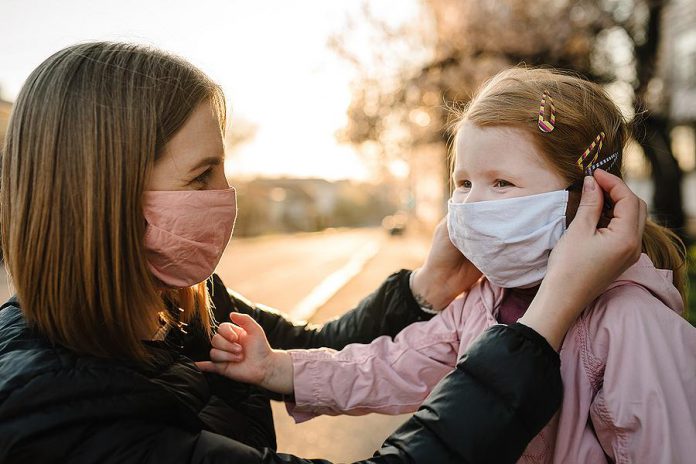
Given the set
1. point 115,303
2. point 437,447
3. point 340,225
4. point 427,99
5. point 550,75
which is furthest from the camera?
point 340,225

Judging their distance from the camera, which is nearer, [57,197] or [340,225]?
[57,197]

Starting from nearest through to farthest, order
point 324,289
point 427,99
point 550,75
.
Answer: point 550,75
point 324,289
point 427,99

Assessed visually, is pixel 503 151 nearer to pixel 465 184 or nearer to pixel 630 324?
pixel 465 184

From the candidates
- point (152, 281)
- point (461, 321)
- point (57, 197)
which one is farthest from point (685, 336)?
point (57, 197)

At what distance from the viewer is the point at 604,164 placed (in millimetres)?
1765

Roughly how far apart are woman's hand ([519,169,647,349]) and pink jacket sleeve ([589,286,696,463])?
133mm

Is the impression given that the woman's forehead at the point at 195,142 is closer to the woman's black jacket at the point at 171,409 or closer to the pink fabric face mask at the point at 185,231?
the pink fabric face mask at the point at 185,231

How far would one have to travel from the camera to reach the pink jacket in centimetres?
135

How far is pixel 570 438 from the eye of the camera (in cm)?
150

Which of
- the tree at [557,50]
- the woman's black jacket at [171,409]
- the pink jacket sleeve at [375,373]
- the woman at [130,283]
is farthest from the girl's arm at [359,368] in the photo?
the tree at [557,50]

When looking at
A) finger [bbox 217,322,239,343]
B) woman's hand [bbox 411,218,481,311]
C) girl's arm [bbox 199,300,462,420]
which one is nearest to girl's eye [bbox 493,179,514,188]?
woman's hand [bbox 411,218,481,311]

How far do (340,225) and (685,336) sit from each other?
8511cm

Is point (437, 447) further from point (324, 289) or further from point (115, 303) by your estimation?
point (324, 289)

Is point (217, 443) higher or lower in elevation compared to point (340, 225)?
higher
